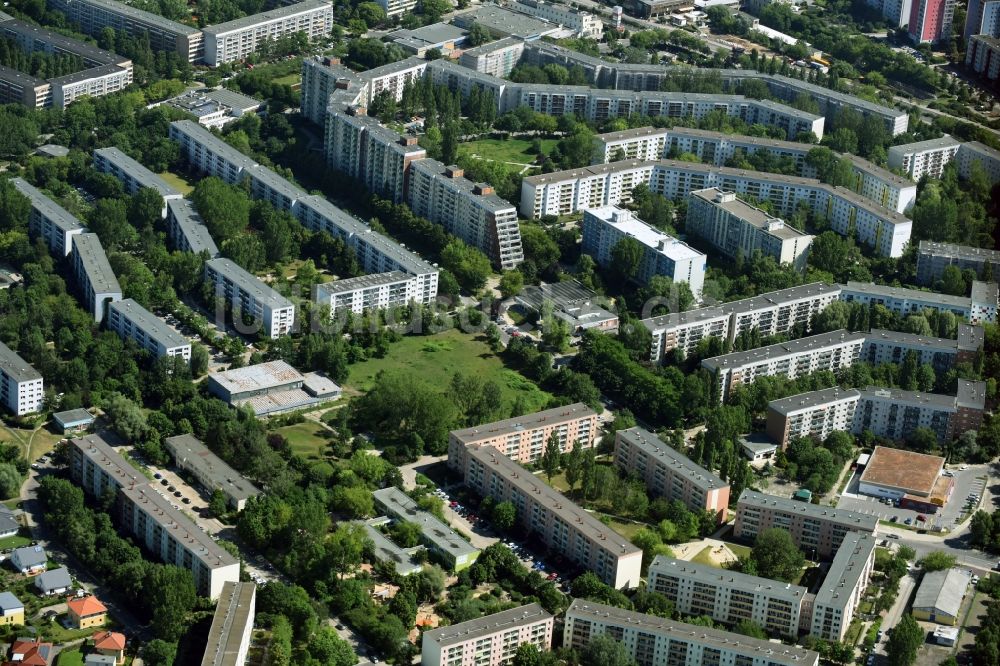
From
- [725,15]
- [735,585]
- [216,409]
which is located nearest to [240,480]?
[216,409]

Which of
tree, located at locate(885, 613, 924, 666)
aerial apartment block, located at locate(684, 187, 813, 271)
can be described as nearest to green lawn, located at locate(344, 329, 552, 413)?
aerial apartment block, located at locate(684, 187, 813, 271)

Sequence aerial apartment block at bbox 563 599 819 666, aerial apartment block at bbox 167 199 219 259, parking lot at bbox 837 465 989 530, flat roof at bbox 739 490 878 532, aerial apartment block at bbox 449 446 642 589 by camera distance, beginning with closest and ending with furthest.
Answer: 1. aerial apartment block at bbox 563 599 819 666
2. aerial apartment block at bbox 449 446 642 589
3. flat roof at bbox 739 490 878 532
4. parking lot at bbox 837 465 989 530
5. aerial apartment block at bbox 167 199 219 259

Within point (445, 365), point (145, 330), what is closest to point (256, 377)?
point (145, 330)

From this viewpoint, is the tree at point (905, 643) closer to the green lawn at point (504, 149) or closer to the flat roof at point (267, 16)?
the green lawn at point (504, 149)

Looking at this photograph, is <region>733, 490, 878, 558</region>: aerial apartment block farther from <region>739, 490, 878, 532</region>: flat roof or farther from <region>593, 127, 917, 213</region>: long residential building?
<region>593, 127, 917, 213</region>: long residential building

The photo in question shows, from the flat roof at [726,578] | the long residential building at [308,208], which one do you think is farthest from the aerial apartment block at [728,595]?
the long residential building at [308,208]

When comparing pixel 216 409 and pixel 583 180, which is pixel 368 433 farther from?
pixel 583 180

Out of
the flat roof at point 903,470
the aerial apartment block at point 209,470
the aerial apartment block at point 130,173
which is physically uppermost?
the aerial apartment block at point 130,173
